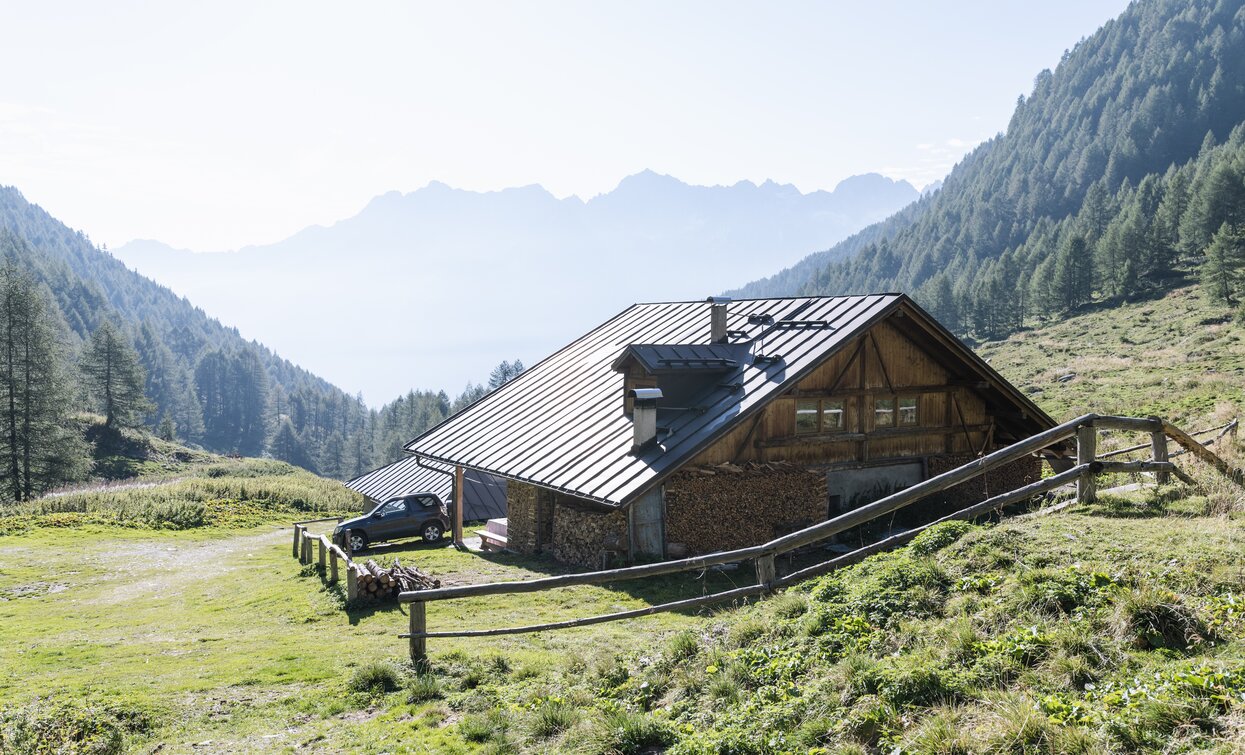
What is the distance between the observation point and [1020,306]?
388 ft

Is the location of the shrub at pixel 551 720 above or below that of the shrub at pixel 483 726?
above

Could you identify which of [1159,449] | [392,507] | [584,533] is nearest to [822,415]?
[584,533]

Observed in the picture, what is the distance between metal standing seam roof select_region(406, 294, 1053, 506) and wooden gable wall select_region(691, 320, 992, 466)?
717 millimetres

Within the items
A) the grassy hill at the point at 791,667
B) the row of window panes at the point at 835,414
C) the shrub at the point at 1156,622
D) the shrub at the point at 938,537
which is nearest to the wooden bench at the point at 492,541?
the grassy hill at the point at 791,667

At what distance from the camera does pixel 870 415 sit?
22516 millimetres

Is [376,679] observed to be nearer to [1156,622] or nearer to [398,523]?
[1156,622]

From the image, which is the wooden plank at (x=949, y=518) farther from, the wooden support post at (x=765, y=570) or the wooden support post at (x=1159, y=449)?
the wooden support post at (x=1159, y=449)

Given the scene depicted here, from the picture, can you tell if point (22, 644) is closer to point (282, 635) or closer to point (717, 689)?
point (282, 635)

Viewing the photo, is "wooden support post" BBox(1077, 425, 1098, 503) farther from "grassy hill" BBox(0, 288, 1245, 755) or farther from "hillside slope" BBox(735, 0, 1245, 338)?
"hillside slope" BBox(735, 0, 1245, 338)

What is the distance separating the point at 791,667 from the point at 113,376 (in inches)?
Answer: 4370

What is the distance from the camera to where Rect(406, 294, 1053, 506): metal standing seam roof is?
19.6 m

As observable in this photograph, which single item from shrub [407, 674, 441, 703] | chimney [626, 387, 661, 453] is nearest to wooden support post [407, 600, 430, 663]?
shrub [407, 674, 441, 703]

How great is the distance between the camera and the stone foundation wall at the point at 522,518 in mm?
24078

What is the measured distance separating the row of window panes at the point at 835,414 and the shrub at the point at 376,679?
13727 mm
